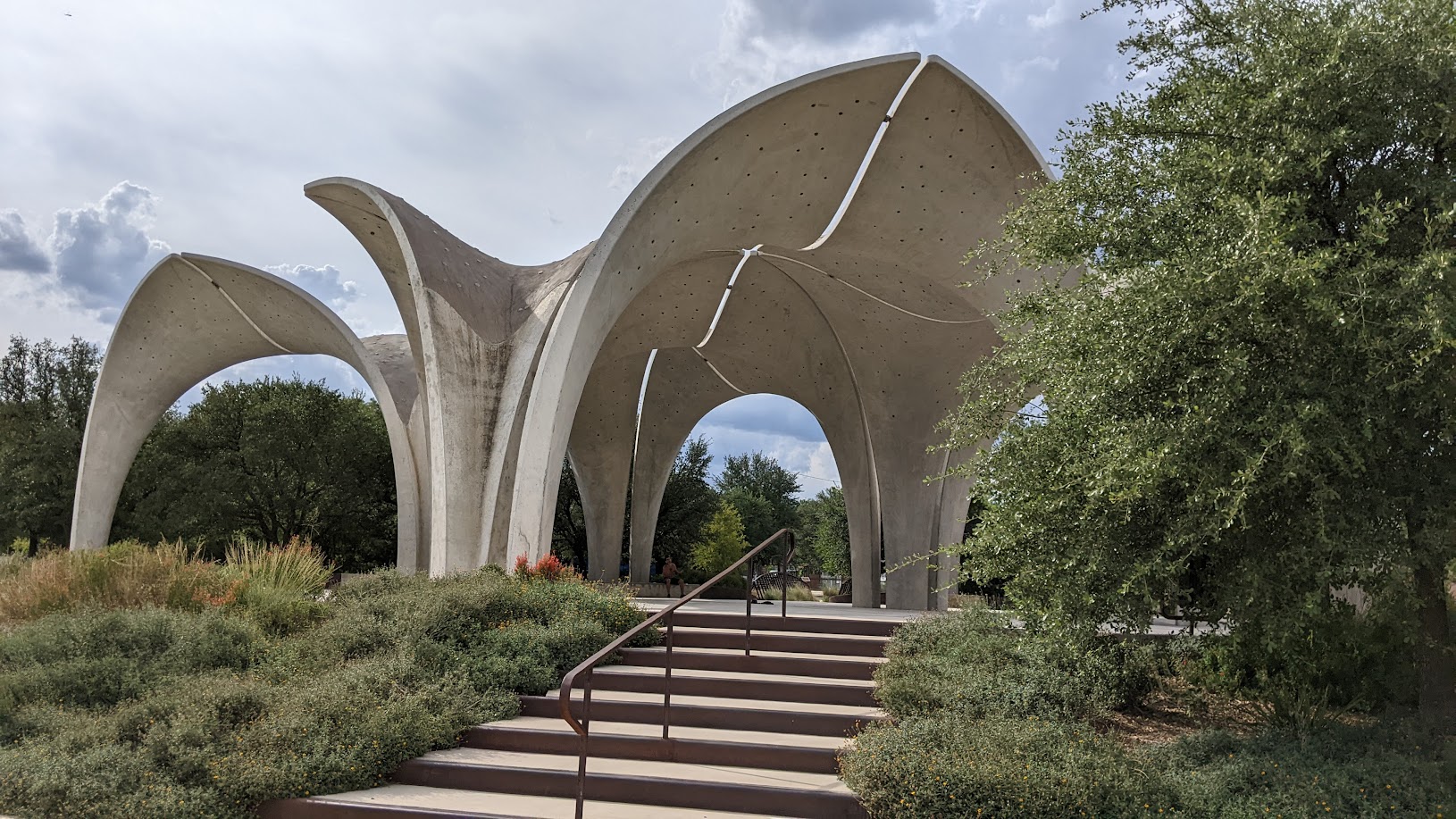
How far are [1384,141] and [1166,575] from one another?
3461mm

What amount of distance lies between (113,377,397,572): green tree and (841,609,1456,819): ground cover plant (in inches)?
1124

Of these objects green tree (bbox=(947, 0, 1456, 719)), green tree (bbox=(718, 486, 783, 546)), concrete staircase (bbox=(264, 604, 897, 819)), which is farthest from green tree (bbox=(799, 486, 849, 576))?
green tree (bbox=(947, 0, 1456, 719))

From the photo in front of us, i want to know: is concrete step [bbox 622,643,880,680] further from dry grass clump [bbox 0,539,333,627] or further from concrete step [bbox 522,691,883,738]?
dry grass clump [bbox 0,539,333,627]

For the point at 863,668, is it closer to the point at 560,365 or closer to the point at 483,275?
the point at 560,365

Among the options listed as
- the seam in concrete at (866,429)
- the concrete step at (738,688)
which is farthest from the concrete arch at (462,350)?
the seam in concrete at (866,429)

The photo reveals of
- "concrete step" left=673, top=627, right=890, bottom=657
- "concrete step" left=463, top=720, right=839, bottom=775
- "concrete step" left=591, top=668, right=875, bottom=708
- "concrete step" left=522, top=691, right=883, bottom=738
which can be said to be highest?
Result: "concrete step" left=673, top=627, right=890, bottom=657

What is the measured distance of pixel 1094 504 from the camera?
6406mm

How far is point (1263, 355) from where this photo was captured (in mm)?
6391

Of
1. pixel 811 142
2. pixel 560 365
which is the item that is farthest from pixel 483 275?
pixel 811 142

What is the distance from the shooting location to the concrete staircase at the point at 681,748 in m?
6.20

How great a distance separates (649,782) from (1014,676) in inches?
133

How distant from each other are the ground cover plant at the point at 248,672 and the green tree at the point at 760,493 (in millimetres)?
36089

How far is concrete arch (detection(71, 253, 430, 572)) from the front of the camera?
66.1 feet

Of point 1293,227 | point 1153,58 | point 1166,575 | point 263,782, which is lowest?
point 263,782
